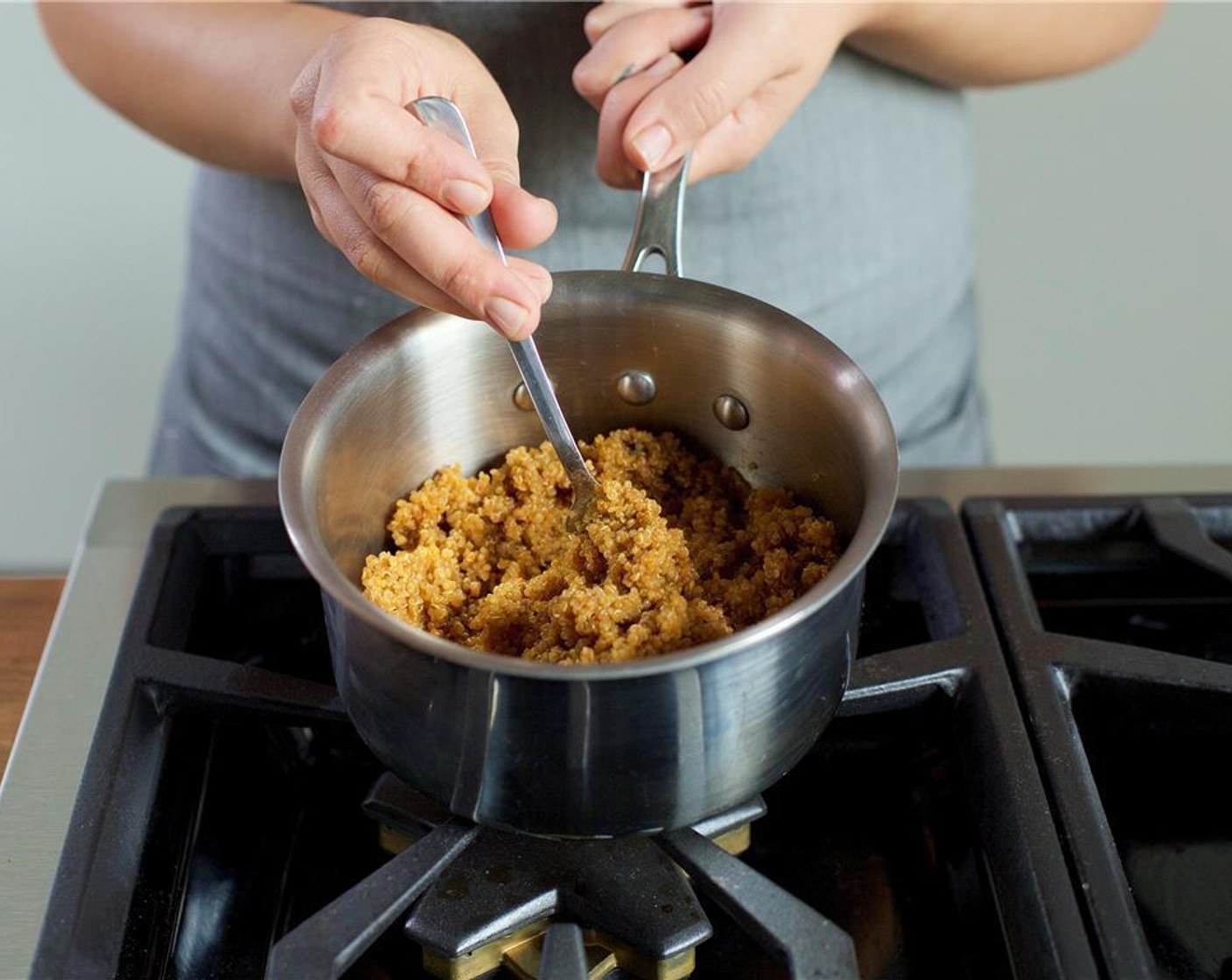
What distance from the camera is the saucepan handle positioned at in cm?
62

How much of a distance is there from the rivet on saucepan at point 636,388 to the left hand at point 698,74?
0.10 meters

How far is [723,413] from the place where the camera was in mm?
601

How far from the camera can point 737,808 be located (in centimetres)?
55

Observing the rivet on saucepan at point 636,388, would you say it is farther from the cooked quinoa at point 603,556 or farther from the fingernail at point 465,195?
the fingernail at point 465,195

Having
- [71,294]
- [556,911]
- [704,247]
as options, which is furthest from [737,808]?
[71,294]

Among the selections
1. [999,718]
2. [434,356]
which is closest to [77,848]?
[434,356]

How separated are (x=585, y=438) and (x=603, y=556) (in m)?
0.11

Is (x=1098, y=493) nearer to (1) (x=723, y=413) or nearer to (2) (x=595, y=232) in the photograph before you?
(1) (x=723, y=413)

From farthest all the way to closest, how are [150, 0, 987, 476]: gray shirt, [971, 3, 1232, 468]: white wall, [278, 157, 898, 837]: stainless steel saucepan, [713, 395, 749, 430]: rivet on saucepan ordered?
[971, 3, 1232, 468]: white wall
[150, 0, 987, 476]: gray shirt
[713, 395, 749, 430]: rivet on saucepan
[278, 157, 898, 837]: stainless steel saucepan

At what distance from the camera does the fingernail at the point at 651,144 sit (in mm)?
625

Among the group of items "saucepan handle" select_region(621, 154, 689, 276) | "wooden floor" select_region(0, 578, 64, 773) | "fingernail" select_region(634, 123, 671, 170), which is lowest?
"wooden floor" select_region(0, 578, 64, 773)

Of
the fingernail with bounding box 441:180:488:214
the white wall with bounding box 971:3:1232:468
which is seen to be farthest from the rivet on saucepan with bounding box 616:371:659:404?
the white wall with bounding box 971:3:1232:468

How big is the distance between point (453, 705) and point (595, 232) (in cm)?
47

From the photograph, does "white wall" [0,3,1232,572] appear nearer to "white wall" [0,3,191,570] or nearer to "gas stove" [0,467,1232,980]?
"white wall" [0,3,191,570]
